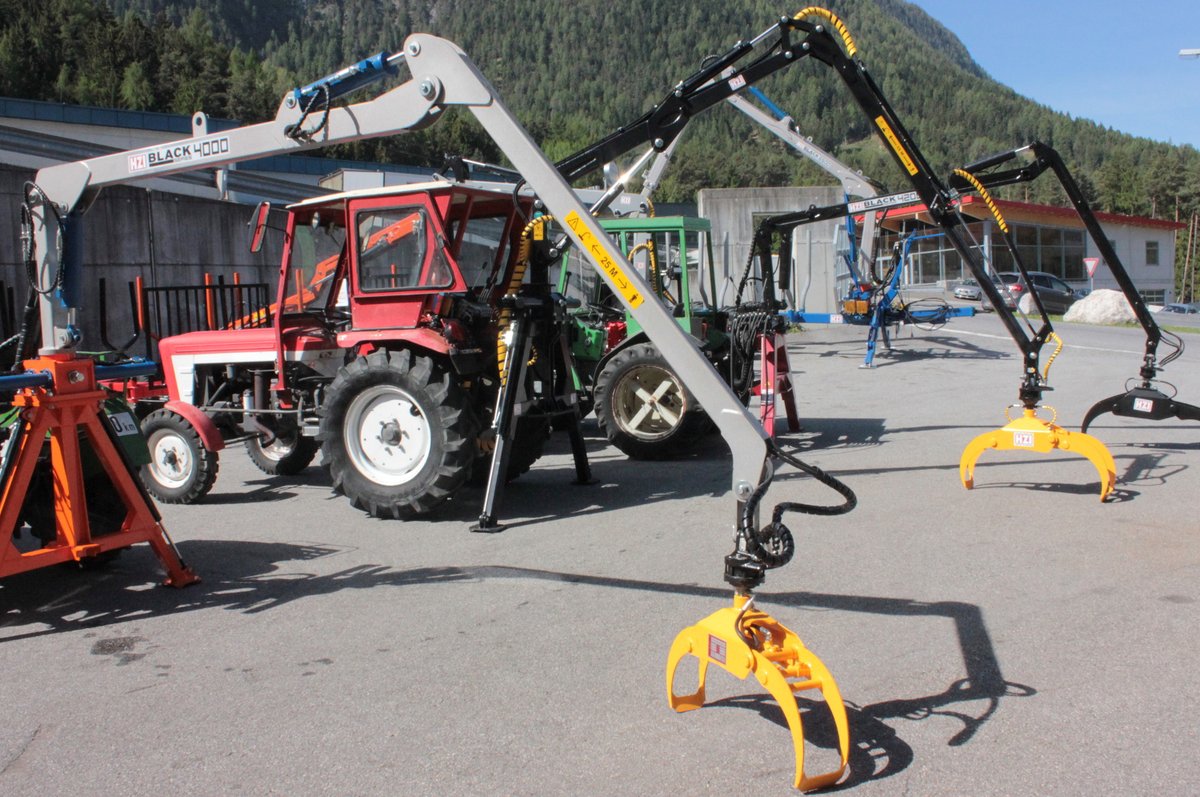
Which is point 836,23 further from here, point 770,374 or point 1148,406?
point 1148,406

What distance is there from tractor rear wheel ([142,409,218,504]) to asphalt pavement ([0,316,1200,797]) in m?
0.26

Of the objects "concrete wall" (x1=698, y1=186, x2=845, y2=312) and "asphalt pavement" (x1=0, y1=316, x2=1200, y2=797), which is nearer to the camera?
"asphalt pavement" (x1=0, y1=316, x2=1200, y2=797)

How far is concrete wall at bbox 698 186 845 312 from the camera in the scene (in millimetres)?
27594

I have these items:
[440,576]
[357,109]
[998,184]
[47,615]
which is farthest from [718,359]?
[47,615]

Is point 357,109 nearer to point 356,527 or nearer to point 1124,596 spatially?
point 356,527

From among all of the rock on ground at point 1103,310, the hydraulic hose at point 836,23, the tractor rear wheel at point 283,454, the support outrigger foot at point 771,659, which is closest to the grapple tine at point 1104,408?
the hydraulic hose at point 836,23

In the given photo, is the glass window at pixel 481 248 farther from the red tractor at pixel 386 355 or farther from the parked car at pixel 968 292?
the parked car at pixel 968 292

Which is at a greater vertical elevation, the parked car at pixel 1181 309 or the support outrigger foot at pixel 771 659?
the parked car at pixel 1181 309

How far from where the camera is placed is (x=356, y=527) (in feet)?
25.1

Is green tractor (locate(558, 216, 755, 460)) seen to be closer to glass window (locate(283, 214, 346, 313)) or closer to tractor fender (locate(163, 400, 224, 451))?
glass window (locate(283, 214, 346, 313))

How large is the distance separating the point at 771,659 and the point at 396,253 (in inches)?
208

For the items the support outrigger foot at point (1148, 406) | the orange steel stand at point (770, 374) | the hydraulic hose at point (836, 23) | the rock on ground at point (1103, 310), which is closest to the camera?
the hydraulic hose at point (836, 23)

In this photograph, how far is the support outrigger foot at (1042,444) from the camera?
25.0ft

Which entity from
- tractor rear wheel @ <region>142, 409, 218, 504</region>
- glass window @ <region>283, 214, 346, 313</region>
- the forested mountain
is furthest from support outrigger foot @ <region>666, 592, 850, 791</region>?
the forested mountain
